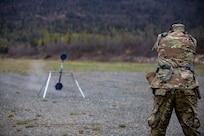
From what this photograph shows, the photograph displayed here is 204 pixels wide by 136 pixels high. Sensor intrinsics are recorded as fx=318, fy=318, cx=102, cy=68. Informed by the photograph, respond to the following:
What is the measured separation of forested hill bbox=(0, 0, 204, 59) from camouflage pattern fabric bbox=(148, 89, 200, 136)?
46.6 ft

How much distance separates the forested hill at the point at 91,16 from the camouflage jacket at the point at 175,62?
45.9 feet

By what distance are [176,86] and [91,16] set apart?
52.4 metres

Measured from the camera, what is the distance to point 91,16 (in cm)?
5528

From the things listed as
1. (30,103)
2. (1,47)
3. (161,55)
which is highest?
(161,55)

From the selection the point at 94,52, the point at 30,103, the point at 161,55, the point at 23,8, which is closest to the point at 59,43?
the point at 94,52

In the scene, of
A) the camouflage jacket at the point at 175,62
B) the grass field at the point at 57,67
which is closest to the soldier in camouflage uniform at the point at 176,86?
the camouflage jacket at the point at 175,62

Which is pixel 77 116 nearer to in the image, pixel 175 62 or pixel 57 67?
pixel 175 62

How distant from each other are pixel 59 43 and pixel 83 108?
47474 mm

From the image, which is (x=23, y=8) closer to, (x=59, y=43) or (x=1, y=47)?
(x=1, y=47)

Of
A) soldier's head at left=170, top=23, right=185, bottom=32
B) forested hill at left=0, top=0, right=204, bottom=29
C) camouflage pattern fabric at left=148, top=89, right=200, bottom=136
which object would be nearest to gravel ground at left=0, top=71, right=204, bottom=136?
camouflage pattern fabric at left=148, top=89, right=200, bottom=136

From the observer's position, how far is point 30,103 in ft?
30.6

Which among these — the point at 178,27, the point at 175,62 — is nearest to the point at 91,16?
the point at 178,27

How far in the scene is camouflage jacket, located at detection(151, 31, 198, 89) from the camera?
12.5 feet

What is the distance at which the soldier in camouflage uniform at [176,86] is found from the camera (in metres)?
3.79
